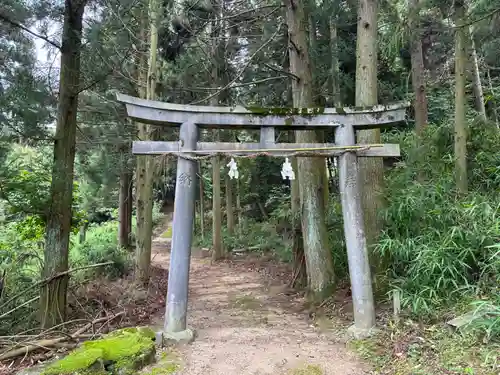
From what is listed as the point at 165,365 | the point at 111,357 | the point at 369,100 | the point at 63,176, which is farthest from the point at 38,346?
the point at 369,100

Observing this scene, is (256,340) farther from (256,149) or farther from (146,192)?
(146,192)

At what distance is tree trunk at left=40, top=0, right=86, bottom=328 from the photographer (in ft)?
15.2

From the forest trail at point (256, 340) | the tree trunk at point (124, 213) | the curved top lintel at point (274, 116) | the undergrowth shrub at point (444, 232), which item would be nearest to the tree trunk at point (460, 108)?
the undergrowth shrub at point (444, 232)

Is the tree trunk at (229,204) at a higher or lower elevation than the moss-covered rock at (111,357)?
higher

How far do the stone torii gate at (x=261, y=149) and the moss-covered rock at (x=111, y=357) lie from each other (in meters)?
0.56

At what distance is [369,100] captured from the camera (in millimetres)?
5254

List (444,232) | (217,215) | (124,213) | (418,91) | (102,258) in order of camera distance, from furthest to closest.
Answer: (124,213) → (217,215) → (102,258) → (418,91) → (444,232)

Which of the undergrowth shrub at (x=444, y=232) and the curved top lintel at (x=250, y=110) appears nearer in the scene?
the undergrowth shrub at (x=444, y=232)

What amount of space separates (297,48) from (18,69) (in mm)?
4086

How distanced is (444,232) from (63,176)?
4992 mm

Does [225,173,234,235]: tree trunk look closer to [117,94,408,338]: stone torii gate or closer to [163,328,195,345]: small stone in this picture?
[117,94,408,338]: stone torii gate

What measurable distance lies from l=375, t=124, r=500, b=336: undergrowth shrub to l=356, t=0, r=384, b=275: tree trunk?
22 cm

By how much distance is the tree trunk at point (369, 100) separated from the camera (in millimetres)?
5105

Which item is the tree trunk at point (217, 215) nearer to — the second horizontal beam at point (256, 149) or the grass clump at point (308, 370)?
the second horizontal beam at point (256, 149)
